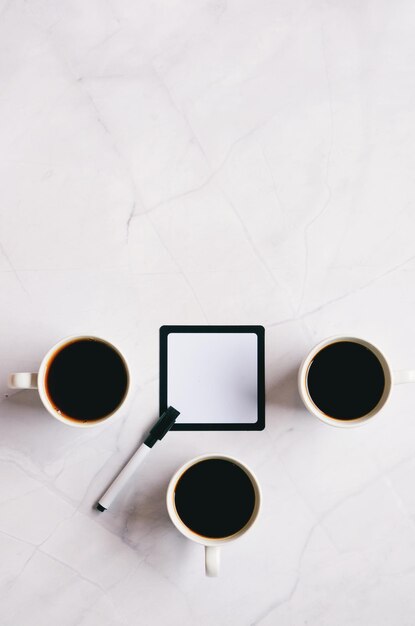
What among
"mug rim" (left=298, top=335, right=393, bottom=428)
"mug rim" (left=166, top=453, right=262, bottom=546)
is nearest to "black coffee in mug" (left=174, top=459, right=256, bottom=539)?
"mug rim" (left=166, top=453, right=262, bottom=546)

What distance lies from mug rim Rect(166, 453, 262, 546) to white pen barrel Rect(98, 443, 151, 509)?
0.05m

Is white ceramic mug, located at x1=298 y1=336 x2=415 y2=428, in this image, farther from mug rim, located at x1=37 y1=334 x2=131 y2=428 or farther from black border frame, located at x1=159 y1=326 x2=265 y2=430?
mug rim, located at x1=37 y1=334 x2=131 y2=428

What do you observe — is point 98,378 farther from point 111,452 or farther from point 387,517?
point 387,517

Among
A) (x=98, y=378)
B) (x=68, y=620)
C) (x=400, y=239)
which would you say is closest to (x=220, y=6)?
(x=400, y=239)

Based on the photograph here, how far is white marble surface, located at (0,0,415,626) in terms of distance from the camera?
0.82m

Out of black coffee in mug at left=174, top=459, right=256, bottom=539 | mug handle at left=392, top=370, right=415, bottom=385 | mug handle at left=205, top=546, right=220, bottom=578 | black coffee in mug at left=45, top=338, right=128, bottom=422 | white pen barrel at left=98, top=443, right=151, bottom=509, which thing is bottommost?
mug handle at left=205, top=546, right=220, bottom=578

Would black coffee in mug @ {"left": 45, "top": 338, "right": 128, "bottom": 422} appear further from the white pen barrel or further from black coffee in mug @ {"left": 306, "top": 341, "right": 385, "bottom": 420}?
black coffee in mug @ {"left": 306, "top": 341, "right": 385, "bottom": 420}

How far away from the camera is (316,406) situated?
0.79m

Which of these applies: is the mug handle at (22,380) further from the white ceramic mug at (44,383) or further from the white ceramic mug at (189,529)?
the white ceramic mug at (189,529)

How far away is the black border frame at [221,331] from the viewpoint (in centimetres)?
82

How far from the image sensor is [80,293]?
83 centimetres

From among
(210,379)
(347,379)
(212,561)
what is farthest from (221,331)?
(212,561)

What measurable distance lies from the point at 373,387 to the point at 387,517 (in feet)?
0.60

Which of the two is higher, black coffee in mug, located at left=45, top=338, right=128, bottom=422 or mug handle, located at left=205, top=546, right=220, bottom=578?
black coffee in mug, located at left=45, top=338, right=128, bottom=422
